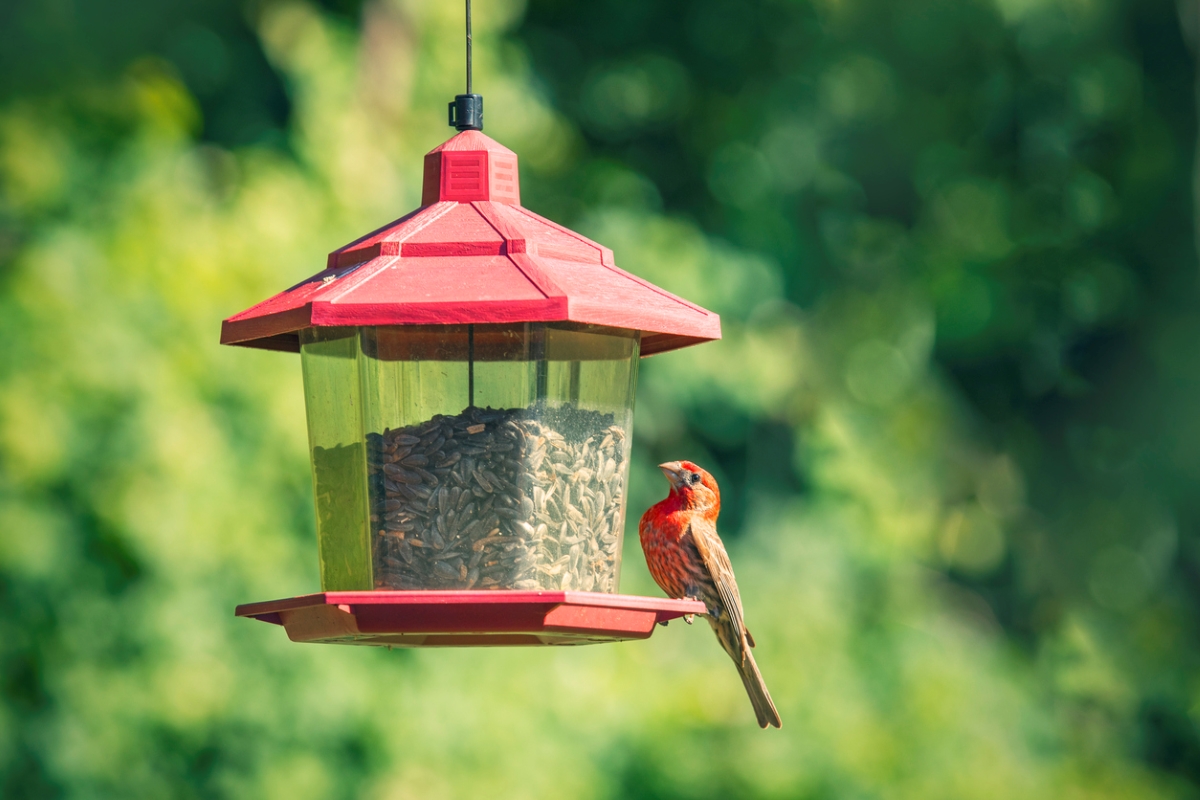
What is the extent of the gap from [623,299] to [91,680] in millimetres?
7315

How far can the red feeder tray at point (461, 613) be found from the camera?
3.87m

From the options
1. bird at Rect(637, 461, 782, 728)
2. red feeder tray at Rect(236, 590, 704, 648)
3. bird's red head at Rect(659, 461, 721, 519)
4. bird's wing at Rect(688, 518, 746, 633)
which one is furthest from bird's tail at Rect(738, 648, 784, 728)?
red feeder tray at Rect(236, 590, 704, 648)

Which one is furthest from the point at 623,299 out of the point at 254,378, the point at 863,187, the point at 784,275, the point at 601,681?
the point at 863,187

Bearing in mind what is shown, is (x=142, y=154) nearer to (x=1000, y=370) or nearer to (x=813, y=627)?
(x=813, y=627)

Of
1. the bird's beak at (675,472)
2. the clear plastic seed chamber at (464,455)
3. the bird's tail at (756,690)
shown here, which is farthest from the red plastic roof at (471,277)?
the bird's tail at (756,690)

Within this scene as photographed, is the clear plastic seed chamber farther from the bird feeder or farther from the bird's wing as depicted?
the bird's wing

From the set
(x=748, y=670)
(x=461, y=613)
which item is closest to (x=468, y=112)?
(x=461, y=613)

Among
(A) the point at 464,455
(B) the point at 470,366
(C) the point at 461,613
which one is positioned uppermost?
(B) the point at 470,366

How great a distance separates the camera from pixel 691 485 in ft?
18.2

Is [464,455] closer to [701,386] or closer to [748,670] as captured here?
[748,670]

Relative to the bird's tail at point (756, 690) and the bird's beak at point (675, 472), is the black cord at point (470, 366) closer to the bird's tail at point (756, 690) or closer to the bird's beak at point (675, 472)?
the bird's beak at point (675, 472)

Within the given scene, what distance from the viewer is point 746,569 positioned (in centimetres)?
1240

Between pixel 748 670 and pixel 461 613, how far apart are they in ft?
7.78

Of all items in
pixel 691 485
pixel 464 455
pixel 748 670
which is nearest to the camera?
pixel 464 455
